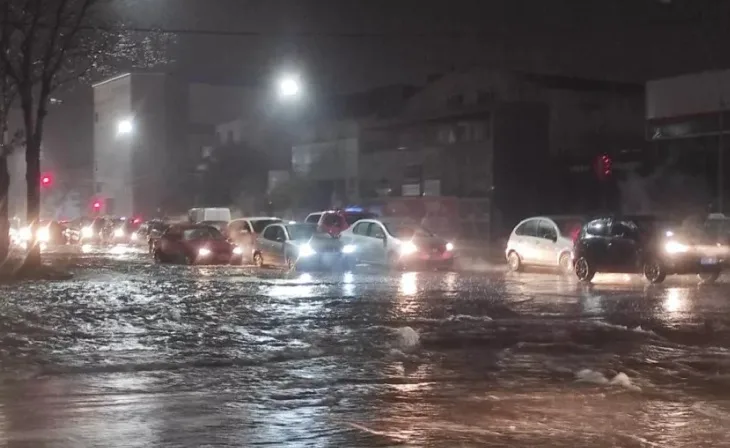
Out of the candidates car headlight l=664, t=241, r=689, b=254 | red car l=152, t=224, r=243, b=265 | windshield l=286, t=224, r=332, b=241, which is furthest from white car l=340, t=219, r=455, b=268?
car headlight l=664, t=241, r=689, b=254

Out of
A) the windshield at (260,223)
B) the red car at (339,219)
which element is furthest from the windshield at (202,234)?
the red car at (339,219)

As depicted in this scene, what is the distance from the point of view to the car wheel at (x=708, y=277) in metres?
22.7

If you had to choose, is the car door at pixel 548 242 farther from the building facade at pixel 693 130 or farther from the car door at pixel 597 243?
the building facade at pixel 693 130

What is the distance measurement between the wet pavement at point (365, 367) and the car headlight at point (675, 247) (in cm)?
131

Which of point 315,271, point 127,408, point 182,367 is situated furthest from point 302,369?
point 315,271

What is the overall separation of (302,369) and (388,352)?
61.7 inches

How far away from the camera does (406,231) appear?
2847 cm

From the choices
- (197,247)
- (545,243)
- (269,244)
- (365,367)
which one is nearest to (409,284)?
(545,243)

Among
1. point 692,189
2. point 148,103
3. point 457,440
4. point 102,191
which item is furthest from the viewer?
point 102,191

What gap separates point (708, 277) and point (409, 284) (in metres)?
7.52

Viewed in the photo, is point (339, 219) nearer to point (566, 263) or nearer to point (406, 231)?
point (406, 231)

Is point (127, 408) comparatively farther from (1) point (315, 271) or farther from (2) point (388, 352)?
(1) point (315, 271)

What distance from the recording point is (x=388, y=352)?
12.5 m

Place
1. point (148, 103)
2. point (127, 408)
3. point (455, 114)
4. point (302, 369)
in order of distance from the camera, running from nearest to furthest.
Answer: point (127, 408) < point (302, 369) < point (455, 114) < point (148, 103)
